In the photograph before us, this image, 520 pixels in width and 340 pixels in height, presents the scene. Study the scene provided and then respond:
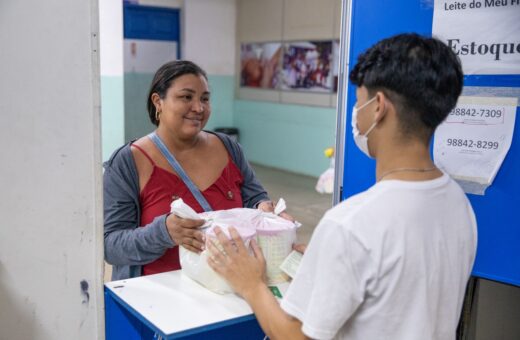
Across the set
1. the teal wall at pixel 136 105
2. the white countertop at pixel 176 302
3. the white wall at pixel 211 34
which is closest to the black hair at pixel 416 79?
the white countertop at pixel 176 302

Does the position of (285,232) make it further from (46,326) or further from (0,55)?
(0,55)

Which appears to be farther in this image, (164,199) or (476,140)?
(164,199)

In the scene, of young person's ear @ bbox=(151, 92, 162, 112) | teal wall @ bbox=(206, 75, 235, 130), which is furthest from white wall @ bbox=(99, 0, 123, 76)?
young person's ear @ bbox=(151, 92, 162, 112)

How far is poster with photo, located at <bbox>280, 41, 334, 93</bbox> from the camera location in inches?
298

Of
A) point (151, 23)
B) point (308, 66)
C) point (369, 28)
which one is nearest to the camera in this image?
point (369, 28)

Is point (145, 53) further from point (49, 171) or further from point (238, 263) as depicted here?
point (238, 263)

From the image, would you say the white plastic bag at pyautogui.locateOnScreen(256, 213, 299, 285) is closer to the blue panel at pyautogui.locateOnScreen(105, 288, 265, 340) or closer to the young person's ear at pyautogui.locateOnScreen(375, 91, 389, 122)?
the blue panel at pyautogui.locateOnScreen(105, 288, 265, 340)

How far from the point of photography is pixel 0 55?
1.34 meters

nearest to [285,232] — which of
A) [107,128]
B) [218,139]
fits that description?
[218,139]

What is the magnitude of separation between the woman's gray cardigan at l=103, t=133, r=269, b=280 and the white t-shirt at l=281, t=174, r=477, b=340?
78cm

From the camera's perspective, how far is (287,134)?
27.3 ft

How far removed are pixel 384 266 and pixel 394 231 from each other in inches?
2.7

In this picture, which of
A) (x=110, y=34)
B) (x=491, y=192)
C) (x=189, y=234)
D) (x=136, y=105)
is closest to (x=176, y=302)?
(x=189, y=234)

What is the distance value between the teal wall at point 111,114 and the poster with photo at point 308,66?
2626 millimetres
